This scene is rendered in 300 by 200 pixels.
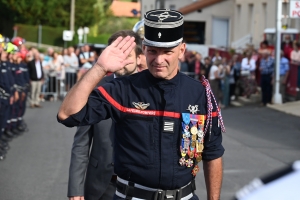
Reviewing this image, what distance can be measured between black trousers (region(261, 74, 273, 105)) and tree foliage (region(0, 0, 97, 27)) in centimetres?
4552

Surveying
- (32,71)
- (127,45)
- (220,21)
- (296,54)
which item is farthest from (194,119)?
(220,21)

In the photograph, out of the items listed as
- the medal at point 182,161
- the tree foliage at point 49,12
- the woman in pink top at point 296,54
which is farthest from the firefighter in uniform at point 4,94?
the tree foliage at point 49,12

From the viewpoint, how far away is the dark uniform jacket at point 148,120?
392 centimetres

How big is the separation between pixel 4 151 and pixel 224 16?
124 feet

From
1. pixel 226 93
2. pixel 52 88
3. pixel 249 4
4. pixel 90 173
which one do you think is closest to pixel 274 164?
pixel 90 173

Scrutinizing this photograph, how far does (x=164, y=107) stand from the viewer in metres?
3.98

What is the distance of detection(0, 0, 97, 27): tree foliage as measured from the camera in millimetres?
66812

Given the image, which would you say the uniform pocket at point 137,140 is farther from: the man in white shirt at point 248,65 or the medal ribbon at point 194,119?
the man in white shirt at point 248,65

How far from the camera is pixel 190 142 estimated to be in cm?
400

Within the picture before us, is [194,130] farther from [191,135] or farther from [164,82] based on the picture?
[164,82]

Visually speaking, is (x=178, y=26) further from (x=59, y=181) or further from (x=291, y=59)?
(x=291, y=59)

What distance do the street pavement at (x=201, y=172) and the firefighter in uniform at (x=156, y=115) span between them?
5337mm

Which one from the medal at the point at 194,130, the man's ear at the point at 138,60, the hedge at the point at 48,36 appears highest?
the man's ear at the point at 138,60

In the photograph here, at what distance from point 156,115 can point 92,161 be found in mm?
1296
